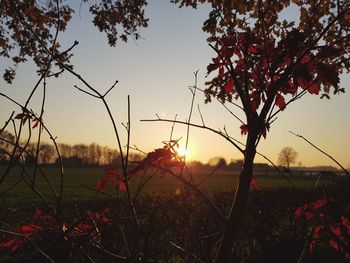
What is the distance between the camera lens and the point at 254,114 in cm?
161

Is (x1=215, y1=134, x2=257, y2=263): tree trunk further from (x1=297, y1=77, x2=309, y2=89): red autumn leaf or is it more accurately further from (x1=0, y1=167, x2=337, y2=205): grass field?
(x1=297, y1=77, x2=309, y2=89): red autumn leaf

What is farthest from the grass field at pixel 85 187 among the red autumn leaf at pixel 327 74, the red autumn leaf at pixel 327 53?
the red autumn leaf at pixel 327 53

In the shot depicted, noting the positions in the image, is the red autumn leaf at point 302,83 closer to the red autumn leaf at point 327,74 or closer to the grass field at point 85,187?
the red autumn leaf at point 327,74

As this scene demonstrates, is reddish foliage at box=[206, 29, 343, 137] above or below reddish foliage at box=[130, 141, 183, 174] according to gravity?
above

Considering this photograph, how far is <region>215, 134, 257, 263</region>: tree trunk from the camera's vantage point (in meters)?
1.40

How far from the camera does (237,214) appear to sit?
4.62ft

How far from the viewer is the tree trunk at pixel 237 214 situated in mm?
1399

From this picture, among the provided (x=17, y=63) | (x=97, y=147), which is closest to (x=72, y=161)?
(x=97, y=147)

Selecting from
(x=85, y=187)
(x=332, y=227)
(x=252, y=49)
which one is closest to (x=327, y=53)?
(x=252, y=49)

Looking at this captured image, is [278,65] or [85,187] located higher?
[278,65]

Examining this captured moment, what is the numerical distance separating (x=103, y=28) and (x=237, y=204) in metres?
7.75

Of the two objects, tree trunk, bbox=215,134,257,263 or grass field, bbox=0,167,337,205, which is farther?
grass field, bbox=0,167,337,205

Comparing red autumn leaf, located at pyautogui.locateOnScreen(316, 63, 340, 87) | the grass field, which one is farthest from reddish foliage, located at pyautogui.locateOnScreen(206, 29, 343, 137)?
the grass field

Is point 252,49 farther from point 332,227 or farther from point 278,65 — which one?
point 332,227
